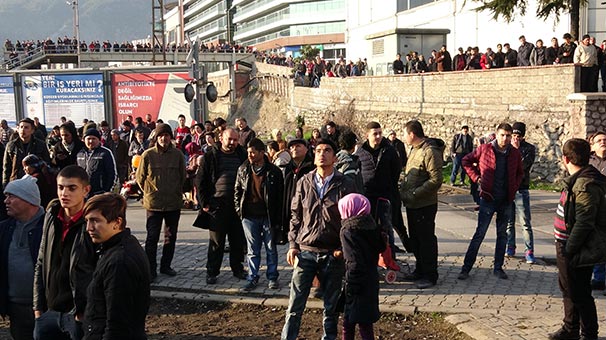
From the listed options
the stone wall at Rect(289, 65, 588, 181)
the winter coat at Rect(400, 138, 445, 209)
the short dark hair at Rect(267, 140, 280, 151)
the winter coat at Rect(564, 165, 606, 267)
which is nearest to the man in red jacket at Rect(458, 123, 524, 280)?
the winter coat at Rect(400, 138, 445, 209)

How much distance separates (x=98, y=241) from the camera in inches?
152

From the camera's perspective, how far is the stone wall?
58.1ft

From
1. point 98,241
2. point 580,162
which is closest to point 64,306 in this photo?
point 98,241

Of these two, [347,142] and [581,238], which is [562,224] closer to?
[581,238]

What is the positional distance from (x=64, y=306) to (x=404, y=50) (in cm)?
2549

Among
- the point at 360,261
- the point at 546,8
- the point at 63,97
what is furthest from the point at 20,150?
the point at 546,8

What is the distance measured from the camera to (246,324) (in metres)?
6.80

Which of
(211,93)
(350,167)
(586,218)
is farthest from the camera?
(211,93)

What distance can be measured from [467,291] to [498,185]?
133 centimetres

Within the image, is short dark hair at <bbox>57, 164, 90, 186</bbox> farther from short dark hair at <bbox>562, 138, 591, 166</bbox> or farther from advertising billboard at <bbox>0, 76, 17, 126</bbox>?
advertising billboard at <bbox>0, 76, 17, 126</bbox>

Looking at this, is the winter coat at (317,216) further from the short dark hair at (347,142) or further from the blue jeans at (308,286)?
the short dark hair at (347,142)

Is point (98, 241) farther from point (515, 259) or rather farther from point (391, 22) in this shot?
point (391, 22)

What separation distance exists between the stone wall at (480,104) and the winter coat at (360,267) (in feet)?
43.1

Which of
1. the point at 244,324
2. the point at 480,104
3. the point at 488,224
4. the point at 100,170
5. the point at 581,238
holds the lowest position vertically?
the point at 244,324
